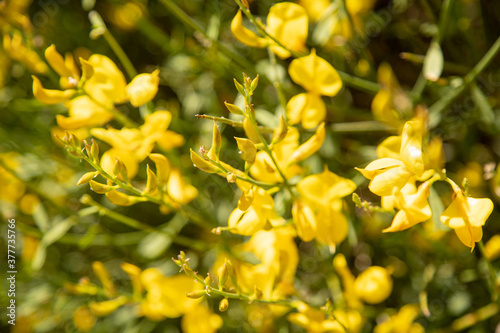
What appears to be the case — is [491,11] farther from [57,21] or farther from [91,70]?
[57,21]

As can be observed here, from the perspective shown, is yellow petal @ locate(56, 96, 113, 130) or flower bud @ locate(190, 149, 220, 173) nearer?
flower bud @ locate(190, 149, 220, 173)

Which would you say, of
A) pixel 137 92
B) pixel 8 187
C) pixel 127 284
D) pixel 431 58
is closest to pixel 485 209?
pixel 431 58

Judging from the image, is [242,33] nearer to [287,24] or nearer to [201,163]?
[287,24]

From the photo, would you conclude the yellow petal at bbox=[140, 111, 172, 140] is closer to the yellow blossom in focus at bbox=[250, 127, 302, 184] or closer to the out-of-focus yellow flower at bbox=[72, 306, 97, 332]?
the yellow blossom in focus at bbox=[250, 127, 302, 184]

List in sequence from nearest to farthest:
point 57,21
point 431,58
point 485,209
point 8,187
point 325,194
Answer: point 485,209, point 325,194, point 431,58, point 8,187, point 57,21

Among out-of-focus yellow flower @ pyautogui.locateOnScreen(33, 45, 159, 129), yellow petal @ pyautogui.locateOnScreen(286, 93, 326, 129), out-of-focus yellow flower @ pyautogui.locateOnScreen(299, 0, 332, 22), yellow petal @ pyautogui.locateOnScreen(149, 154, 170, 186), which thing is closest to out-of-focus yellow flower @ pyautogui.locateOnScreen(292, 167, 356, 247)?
yellow petal @ pyautogui.locateOnScreen(286, 93, 326, 129)
